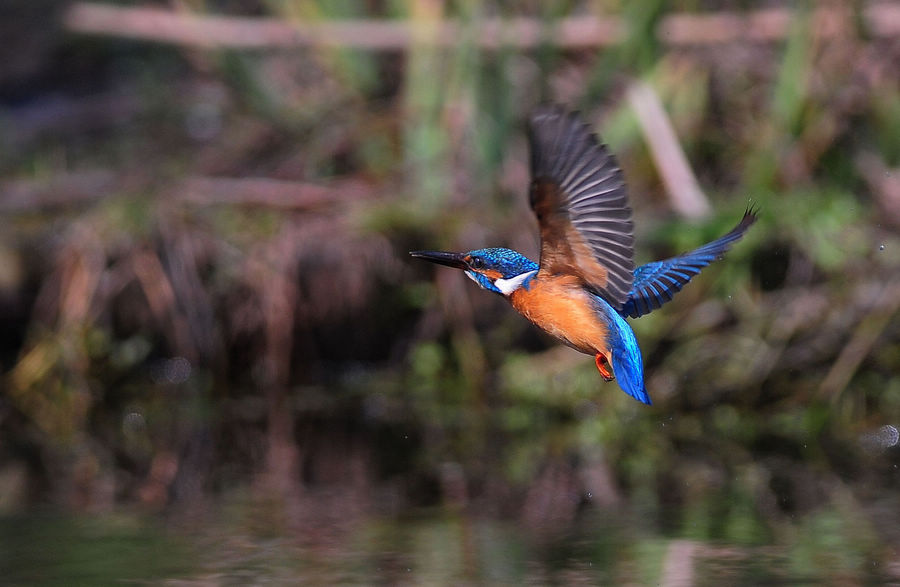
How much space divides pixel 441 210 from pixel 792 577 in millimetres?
3460

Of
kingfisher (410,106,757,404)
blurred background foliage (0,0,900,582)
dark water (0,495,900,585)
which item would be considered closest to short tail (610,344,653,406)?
kingfisher (410,106,757,404)

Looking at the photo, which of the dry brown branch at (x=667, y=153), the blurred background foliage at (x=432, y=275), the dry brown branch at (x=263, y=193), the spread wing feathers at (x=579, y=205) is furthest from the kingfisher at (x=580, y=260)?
the dry brown branch at (x=263, y=193)

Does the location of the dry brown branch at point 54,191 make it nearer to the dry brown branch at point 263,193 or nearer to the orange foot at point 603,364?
the dry brown branch at point 263,193

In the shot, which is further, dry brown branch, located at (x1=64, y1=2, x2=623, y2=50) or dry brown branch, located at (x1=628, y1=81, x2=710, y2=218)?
dry brown branch, located at (x1=64, y1=2, x2=623, y2=50)

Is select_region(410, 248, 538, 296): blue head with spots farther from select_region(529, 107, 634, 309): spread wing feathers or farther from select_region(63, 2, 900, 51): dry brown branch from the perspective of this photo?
select_region(63, 2, 900, 51): dry brown branch

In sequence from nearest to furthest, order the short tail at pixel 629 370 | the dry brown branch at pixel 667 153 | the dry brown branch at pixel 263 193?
1. the short tail at pixel 629 370
2. the dry brown branch at pixel 667 153
3. the dry brown branch at pixel 263 193

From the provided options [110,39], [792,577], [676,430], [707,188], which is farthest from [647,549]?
[110,39]

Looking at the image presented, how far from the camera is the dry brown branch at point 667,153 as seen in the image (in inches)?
231

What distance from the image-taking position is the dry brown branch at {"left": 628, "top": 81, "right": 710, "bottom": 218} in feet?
19.2

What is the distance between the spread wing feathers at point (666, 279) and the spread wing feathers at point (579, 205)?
251 mm

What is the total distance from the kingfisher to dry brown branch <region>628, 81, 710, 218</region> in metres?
2.76

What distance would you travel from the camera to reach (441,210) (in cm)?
622

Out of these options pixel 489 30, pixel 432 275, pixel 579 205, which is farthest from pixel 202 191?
pixel 579 205

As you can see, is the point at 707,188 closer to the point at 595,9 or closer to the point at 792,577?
the point at 595,9
